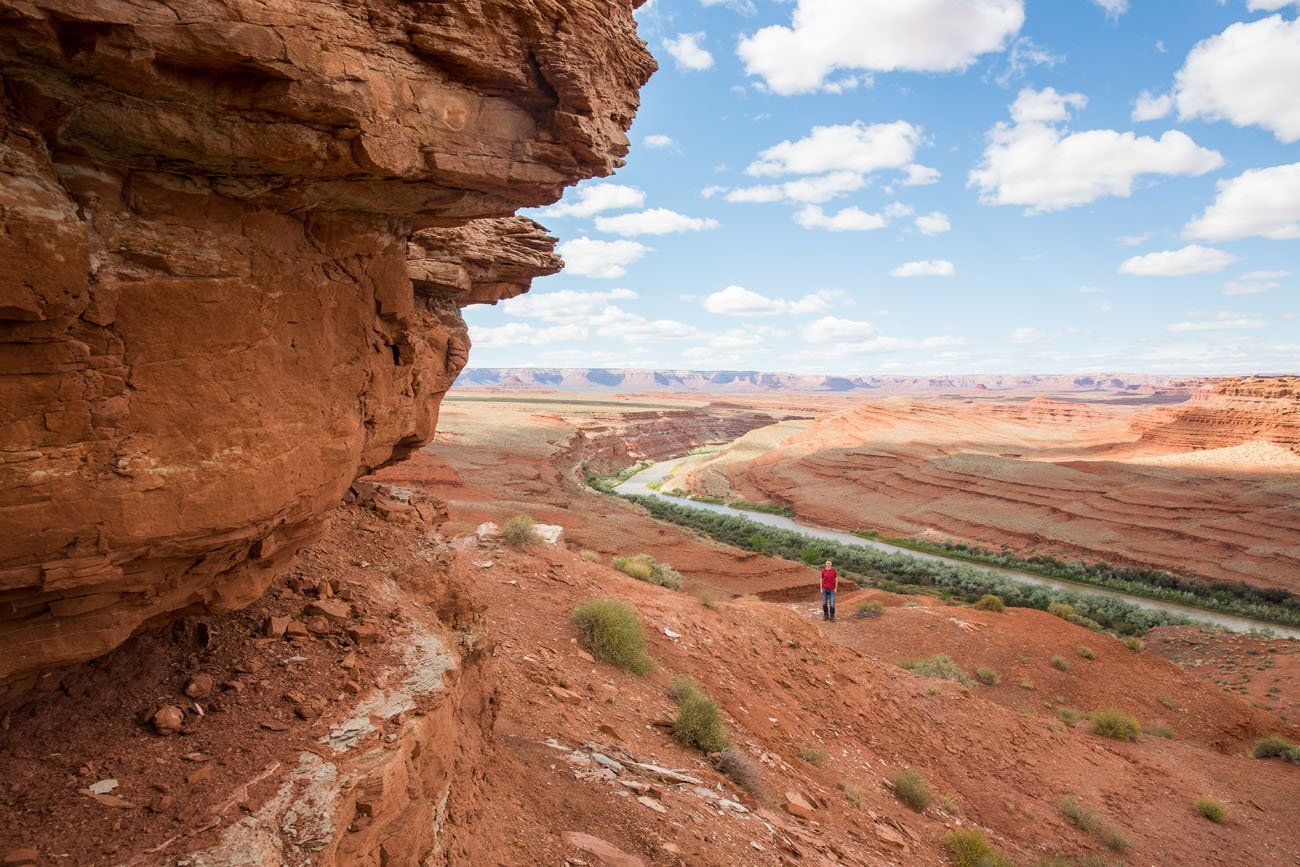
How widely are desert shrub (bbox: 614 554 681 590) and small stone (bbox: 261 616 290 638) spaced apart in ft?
35.9

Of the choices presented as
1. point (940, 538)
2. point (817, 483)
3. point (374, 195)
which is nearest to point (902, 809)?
point (374, 195)

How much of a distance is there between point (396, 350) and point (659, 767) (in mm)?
5394

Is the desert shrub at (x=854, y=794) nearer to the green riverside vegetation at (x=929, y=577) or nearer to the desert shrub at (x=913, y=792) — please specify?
the desert shrub at (x=913, y=792)

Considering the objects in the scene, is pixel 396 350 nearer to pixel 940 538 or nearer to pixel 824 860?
pixel 824 860

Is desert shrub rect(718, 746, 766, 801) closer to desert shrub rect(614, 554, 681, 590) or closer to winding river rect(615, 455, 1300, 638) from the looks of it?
desert shrub rect(614, 554, 681, 590)

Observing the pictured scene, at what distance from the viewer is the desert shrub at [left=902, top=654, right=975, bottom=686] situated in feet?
49.3

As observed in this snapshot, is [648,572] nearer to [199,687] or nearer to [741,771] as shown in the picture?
[741,771]

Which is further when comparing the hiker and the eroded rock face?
the hiker

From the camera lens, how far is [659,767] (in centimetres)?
760

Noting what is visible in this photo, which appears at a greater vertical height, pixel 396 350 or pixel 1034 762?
pixel 396 350

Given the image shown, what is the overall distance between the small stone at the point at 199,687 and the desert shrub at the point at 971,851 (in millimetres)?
8613

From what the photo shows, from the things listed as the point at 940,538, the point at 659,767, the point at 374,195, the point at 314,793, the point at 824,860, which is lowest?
the point at 940,538

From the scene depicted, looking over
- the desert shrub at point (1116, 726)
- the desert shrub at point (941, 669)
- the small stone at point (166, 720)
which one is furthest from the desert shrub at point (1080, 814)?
the small stone at point (166, 720)

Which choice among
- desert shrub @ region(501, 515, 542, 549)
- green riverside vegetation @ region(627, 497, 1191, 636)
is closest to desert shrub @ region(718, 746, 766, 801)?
desert shrub @ region(501, 515, 542, 549)
